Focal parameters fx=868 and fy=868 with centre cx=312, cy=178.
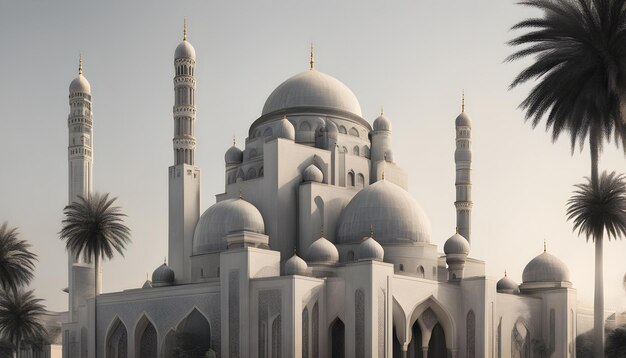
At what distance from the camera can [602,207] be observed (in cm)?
3284

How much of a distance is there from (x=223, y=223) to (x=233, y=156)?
9.04 meters

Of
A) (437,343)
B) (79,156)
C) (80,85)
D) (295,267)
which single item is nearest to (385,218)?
(295,267)

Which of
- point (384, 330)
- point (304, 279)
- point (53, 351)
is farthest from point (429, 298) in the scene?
point (53, 351)

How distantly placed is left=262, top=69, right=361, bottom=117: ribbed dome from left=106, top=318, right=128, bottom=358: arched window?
56.3 feet

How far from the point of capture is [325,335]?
43.2m

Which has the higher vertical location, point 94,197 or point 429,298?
Answer: point 94,197

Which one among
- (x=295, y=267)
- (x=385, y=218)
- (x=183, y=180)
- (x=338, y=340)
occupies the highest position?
(x=183, y=180)

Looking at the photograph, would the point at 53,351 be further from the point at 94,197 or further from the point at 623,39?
the point at 623,39

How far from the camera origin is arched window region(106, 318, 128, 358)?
48.7 meters

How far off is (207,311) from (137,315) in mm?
4902

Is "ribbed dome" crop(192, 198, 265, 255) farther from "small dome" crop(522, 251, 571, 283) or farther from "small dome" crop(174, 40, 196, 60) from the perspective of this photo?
"small dome" crop(522, 251, 571, 283)

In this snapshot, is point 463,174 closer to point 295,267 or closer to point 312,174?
point 312,174

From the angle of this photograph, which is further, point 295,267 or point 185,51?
point 185,51

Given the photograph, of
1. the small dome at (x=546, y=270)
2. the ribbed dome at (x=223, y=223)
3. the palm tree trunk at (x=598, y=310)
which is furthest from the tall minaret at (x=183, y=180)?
the palm tree trunk at (x=598, y=310)
